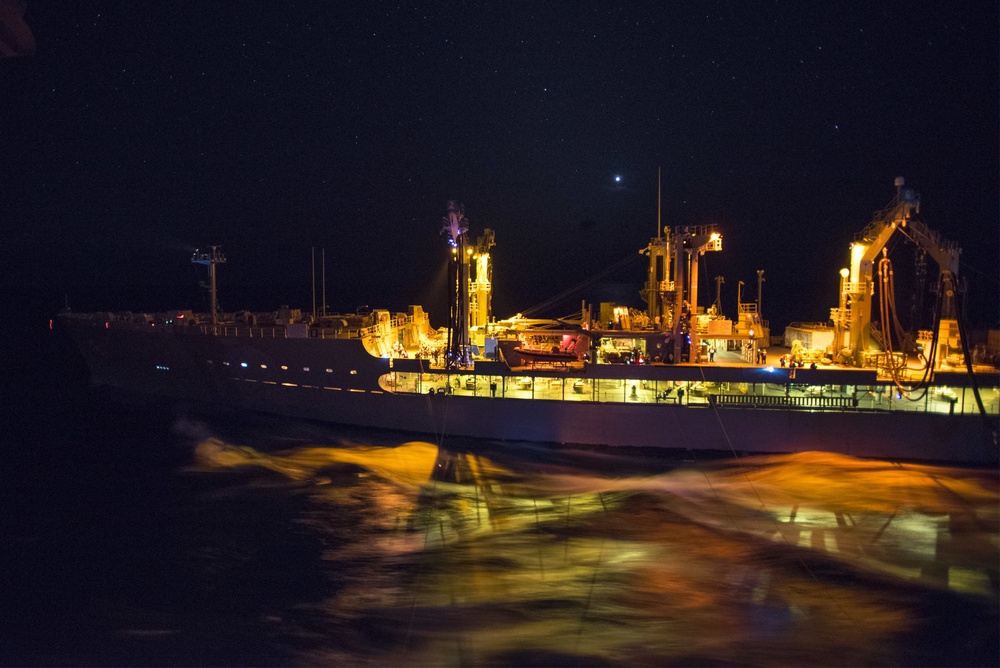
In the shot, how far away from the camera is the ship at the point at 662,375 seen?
2153 cm

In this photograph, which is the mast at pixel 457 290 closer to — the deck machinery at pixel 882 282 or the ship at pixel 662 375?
the ship at pixel 662 375

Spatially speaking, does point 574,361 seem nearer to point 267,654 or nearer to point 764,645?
point 764,645

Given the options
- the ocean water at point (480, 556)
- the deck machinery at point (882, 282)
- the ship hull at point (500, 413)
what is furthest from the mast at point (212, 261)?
the deck machinery at point (882, 282)

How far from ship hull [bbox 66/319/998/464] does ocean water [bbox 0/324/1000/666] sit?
77 centimetres

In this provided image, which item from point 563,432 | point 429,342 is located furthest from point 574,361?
point 429,342

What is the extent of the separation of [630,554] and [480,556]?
10.9ft

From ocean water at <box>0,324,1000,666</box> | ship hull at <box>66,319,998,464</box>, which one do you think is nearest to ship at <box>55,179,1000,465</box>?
ship hull at <box>66,319,998,464</box>

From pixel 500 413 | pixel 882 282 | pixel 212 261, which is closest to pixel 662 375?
pixel 500 413

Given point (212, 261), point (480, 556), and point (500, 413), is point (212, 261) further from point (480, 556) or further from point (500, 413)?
point (480, 556)

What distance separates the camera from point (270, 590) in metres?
12.8

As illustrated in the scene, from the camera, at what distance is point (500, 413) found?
23.3m

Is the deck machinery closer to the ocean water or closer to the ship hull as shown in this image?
the ship hull

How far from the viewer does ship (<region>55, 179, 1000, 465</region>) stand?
Answer: 21.5 meters

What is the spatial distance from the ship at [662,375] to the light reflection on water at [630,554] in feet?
3.84
